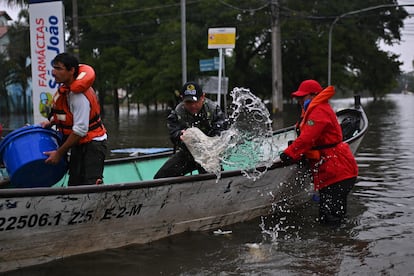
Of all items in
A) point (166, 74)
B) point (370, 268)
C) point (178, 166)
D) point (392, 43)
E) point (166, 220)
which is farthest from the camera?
point (392, 43)

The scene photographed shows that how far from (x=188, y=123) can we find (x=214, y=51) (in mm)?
27323

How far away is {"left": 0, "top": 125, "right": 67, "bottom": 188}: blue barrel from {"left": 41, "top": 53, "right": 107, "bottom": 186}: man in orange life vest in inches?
4.4

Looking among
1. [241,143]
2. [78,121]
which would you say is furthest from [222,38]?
[78,121]

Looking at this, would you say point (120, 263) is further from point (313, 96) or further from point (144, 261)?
point (313, 96)

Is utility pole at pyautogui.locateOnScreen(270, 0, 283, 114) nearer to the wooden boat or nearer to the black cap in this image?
the wooden boat

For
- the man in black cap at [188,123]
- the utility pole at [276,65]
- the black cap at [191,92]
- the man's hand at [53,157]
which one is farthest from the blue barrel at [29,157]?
the utility pole at [276,65]

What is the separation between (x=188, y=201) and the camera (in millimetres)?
5566

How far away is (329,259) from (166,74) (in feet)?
90.2

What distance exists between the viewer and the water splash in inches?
216

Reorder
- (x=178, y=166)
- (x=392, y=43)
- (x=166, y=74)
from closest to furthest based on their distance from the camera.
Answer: (x=178, y=166) → (x=166, y=74) → (x=392, y=43)

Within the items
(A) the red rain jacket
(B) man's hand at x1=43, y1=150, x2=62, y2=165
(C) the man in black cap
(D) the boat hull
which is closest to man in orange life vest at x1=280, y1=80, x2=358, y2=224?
(A) the red rain jacket

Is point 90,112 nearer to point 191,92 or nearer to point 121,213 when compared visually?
point 121,213

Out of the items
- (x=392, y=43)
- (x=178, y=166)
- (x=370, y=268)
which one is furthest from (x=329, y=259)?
(x=392, y=43)

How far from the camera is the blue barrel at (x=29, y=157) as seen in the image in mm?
4777
